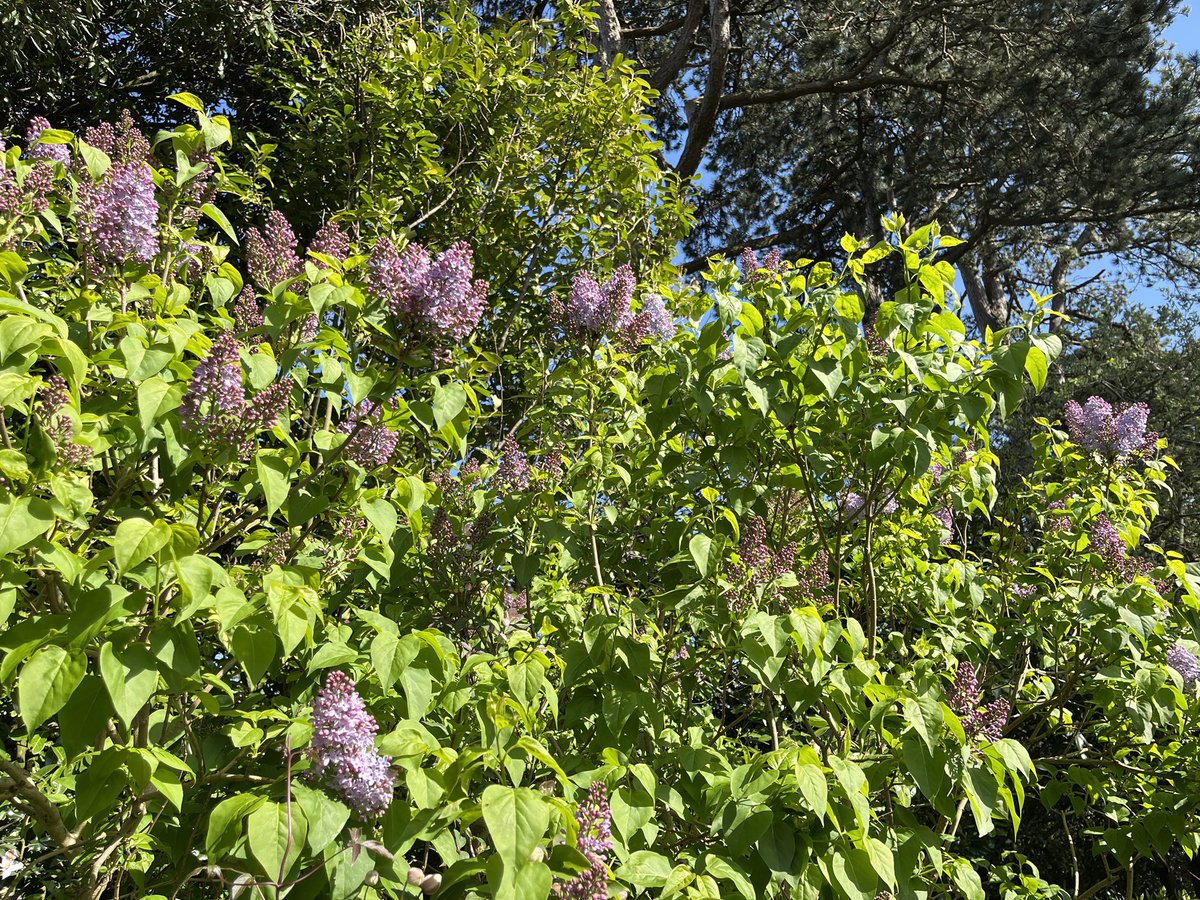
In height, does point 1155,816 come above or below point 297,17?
below

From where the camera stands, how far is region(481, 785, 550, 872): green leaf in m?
1.31

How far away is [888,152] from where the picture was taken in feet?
32.3

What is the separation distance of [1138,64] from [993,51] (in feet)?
4.21

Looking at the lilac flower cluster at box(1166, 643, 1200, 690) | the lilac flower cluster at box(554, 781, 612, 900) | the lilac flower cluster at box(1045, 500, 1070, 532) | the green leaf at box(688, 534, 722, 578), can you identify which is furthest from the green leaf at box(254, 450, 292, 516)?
the lilac flower cluster at box(1166, 643, 1200, 690)

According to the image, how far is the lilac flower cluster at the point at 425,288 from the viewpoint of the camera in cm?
187

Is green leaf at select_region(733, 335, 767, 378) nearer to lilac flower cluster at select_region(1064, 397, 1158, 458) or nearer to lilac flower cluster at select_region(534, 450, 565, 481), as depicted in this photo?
lilac flower cluster at select_region(534, 450, 565, 481)

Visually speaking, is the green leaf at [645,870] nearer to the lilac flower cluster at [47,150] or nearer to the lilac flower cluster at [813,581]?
the lilac flower cluster at [813,581]

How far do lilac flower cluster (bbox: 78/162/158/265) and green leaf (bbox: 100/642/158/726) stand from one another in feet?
3.09

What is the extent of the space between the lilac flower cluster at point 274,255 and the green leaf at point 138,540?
909 mm

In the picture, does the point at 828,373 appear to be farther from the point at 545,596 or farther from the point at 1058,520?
the point at 1058,520

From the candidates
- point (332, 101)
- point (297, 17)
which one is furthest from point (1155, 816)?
point (297, 17)

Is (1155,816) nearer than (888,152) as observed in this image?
Yes

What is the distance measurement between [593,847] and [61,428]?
1.27 meters

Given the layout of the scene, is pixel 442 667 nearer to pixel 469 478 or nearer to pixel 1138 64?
pixel 469 478
